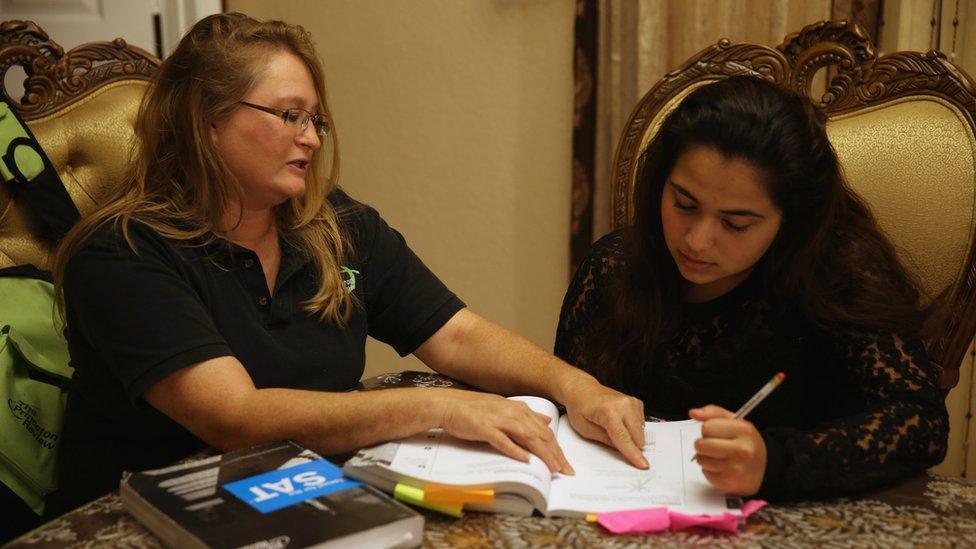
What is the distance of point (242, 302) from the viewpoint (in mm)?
1402

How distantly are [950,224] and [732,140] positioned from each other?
1.53ft

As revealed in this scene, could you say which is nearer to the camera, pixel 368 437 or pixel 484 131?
pixel 368 437

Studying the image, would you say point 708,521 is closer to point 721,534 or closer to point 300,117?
point 721,534

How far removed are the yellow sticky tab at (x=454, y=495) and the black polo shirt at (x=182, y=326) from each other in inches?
16.9

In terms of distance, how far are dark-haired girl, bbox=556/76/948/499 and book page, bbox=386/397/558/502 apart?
0.35 m

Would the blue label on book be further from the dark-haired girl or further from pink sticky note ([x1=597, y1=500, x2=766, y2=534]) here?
the dark-haired girl

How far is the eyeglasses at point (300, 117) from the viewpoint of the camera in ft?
4.75

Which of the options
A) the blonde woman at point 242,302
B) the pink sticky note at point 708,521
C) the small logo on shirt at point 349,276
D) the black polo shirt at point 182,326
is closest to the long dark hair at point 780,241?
the blonde woman at point 242,302

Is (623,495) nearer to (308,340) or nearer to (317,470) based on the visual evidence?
(317,470)

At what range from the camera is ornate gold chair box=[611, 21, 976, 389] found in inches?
60.3

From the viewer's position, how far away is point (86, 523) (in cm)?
95

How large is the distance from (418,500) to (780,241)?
2.63 ft

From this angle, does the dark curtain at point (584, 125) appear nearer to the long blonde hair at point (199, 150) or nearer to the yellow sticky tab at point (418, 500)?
the long blonde hair at point (199, 150)

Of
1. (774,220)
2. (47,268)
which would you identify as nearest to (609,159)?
(774,220)
